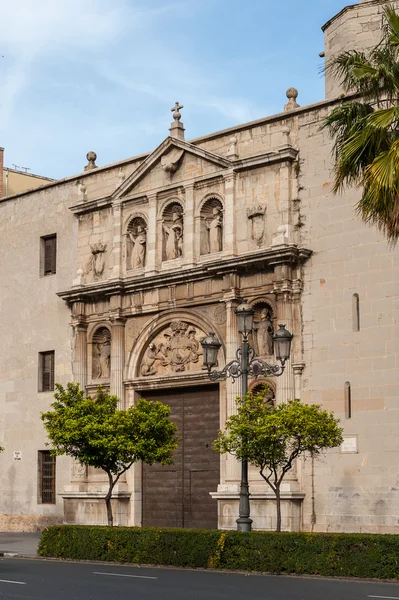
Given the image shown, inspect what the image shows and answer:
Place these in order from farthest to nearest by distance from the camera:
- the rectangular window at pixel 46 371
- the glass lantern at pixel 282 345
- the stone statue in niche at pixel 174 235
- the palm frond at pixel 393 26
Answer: the rectangular window at pixel 46 371
the stone statue in niche at pixel 174 235
the glass lantern at pixel 282 345
the palm frond at pixel 393 26

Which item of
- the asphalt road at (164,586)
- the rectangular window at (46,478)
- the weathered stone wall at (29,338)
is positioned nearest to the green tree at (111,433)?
the asphalt road at (164,586)

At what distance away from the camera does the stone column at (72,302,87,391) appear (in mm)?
35125

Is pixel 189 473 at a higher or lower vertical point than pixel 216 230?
lower

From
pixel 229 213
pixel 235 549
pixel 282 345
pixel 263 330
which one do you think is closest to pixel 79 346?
pixel 229 213

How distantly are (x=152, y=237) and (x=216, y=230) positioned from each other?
233cm

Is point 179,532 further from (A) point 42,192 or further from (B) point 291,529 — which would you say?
(A) point 42,192

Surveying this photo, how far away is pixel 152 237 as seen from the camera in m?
33.5

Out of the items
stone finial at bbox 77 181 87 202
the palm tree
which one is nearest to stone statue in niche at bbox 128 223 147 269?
stone finial at bbox 77 181 87 202

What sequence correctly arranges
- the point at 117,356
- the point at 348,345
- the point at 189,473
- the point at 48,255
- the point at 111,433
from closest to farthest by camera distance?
the point at 111,433 < the point at 348,345 < the point at 189,473 < the point at 117,356 < the point at 48,255

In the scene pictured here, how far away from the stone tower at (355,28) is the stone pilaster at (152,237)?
20.4 feet

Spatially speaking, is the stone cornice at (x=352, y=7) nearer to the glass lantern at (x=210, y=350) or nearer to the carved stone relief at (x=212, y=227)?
the carved stone relief at (x=212, y=227)

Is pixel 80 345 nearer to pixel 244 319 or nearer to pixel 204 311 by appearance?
pixel 204 311

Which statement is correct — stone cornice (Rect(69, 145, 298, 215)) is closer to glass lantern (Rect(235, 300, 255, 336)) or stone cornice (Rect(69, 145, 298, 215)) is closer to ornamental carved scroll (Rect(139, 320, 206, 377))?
ornamental carved scroll (Rect(139, 320, 206, 377))

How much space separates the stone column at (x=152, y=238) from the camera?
33281mm
